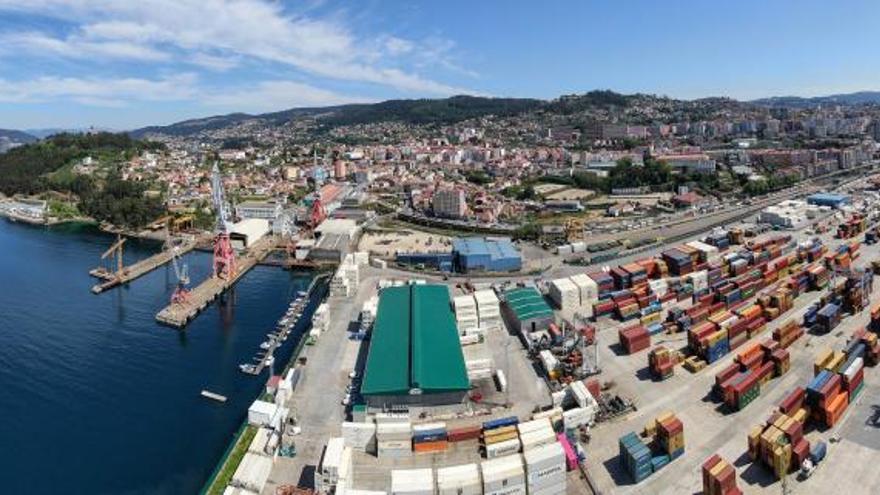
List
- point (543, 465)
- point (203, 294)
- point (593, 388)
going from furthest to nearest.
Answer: point (203, 294) → point (593, 388) → point (543, 465)

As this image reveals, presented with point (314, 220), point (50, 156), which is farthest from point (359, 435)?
point (50, 156)

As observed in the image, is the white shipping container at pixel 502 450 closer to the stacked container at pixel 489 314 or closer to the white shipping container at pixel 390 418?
the white shipping container at pixel 390 418

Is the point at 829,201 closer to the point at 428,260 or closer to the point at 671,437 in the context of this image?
the point at 428,260

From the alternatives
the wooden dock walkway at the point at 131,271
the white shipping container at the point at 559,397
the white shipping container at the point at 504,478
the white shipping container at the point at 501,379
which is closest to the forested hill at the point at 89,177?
the wooden dock walkway at the point at 131,271

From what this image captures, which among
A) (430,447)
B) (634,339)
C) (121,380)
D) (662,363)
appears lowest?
(121,380)

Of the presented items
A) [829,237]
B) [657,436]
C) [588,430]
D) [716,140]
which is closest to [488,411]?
[588,430]

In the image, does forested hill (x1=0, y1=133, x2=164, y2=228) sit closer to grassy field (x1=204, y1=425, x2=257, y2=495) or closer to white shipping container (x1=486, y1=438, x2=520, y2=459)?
grassy field (x1=204, y1=425, x2=257, y2=495)

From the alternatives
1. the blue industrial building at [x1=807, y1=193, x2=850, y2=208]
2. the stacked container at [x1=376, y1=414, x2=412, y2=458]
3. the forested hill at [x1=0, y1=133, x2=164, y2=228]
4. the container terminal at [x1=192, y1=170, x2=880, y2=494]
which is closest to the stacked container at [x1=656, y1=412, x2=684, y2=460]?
the container terminal at [x1=192, y1=170, x2=880, y2=494]
